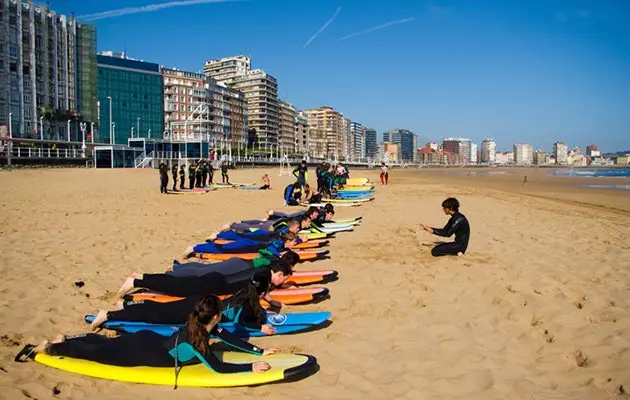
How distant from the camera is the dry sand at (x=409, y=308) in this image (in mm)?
3852

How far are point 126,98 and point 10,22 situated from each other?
93.5 ft

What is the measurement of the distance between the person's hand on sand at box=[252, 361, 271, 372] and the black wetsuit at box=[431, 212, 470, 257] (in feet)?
16.5

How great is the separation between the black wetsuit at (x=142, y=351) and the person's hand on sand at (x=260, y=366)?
5 centimetres

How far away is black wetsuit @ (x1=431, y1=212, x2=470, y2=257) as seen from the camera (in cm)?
815

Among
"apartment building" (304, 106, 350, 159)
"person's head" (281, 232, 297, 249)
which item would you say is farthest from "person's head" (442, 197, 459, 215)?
"apartment building" (304, 106, 350, 159)

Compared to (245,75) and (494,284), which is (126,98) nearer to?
(245,75)

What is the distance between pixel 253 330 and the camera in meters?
4.93

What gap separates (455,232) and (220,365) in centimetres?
560

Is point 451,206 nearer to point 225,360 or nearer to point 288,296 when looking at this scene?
point 288,296

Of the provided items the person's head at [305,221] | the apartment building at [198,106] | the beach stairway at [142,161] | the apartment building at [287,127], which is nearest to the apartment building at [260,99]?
the apartment building at [287,127]

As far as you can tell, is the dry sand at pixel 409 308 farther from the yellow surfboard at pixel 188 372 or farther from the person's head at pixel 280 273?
the person's head at pixel 280 273

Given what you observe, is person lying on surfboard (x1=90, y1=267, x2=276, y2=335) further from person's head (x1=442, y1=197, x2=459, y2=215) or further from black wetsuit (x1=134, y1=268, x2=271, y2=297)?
person's head (x1=442, y1=197, x2=459, y2=215)

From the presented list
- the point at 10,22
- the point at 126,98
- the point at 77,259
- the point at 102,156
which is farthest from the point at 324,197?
the point at 126,98

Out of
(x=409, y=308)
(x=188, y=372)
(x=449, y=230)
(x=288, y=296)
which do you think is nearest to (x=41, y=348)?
(x=188, y=372)
